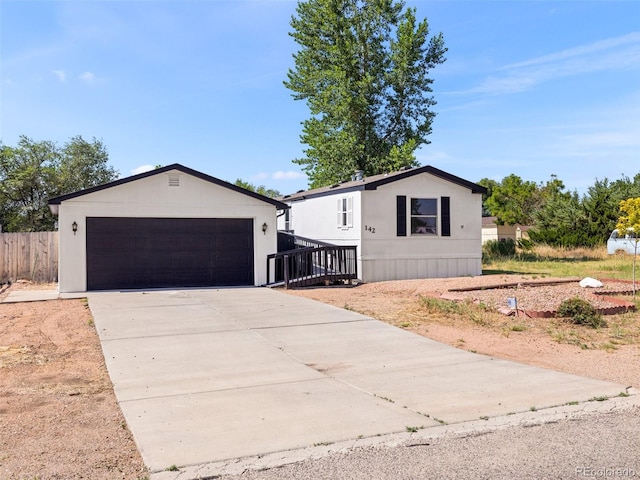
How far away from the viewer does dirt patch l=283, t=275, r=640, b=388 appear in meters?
7.22

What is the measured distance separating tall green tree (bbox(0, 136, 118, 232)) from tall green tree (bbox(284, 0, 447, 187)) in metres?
13.7

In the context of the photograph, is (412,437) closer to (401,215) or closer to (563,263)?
(401,215)

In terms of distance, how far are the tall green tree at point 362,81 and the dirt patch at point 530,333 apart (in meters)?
18.5

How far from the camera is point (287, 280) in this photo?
53.2 ft

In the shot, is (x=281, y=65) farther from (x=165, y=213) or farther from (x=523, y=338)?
(x=523, y=338)

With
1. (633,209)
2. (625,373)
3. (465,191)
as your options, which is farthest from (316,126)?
(625,373)

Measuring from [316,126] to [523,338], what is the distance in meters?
25.9

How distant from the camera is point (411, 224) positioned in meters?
18.5

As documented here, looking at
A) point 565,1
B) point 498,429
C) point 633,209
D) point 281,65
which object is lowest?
point 498,429

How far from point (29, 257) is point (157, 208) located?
553 centimetres

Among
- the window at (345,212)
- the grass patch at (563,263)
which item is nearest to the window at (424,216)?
the window at (345,212)

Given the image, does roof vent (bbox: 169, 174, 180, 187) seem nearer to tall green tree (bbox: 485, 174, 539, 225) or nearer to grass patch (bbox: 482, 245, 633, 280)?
grass patch (bbox: 482, 245, 633, 280)

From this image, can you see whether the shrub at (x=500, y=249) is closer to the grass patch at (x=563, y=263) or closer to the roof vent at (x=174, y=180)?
the grass patch at (x=563, y=263)

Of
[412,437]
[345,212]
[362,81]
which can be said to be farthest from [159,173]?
[362,81]
